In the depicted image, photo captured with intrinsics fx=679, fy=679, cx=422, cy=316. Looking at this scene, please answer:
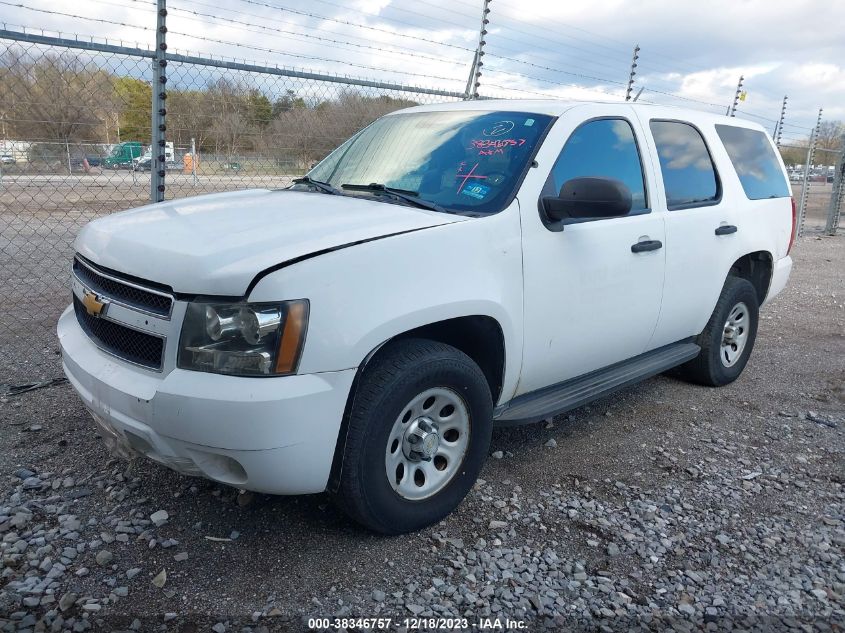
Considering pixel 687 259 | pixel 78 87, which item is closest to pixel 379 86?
pixel 78 87

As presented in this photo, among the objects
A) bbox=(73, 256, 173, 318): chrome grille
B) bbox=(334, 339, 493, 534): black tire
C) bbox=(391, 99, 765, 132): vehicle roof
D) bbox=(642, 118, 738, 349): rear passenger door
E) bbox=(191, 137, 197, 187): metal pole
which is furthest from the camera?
bbox=(191, 137, 197, 187): metal pole

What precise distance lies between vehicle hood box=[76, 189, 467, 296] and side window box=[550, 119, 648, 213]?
0.83m

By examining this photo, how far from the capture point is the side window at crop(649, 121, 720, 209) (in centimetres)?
414

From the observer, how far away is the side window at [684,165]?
414 cm

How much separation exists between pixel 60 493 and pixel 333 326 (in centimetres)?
180

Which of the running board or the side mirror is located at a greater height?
the side mirror

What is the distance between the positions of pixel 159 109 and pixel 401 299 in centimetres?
337

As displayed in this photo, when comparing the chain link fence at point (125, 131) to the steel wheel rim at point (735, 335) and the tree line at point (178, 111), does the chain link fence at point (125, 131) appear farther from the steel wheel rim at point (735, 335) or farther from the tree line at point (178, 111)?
the steel wheel rim at point (735, 335)

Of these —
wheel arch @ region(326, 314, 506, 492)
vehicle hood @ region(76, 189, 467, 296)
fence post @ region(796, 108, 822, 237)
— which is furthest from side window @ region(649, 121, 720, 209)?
fence post @ region(796, 108, 822, 237)

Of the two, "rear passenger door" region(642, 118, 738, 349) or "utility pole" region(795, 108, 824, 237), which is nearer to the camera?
"rear passenger door" region(642, 118, 738, 349)

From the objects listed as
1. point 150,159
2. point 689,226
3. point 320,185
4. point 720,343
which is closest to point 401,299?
point 320,185

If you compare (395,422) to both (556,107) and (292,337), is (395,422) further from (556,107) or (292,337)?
(556,107)

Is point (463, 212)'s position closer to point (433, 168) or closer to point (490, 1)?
point (433, 168)

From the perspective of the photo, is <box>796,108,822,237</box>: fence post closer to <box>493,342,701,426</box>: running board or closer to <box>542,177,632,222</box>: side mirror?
<box>493,342,701,426</box>: running board
